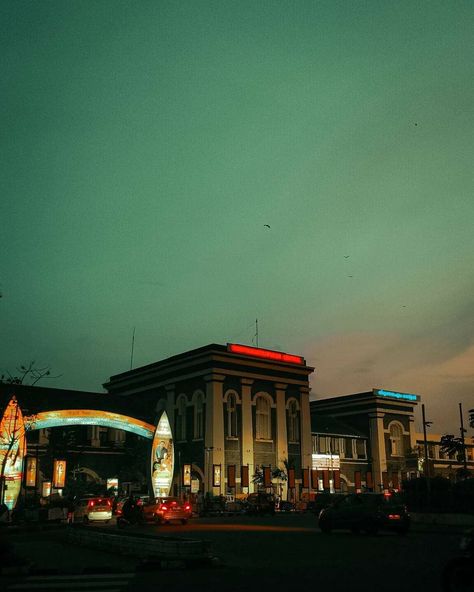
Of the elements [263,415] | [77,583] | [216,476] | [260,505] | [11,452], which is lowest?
Answer: [77,583]

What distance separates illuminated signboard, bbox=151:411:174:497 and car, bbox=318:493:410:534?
23.4 metres

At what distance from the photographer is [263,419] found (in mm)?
69438

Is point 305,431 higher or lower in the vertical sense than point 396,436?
lower

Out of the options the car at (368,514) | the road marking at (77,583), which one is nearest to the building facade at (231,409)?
the car at (368,514)

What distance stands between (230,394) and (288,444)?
8702 mm

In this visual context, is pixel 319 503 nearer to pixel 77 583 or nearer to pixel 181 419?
pixel 181 419

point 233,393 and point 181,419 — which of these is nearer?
point 233,393

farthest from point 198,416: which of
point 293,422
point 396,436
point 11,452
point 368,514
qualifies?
point 368,514

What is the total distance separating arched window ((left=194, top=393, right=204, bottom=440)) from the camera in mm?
65938

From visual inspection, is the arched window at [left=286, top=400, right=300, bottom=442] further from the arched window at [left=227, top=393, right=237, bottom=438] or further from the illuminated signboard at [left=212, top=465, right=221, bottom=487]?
the illuminated signboard at [left=212, top=465, right=221, bottom=487]

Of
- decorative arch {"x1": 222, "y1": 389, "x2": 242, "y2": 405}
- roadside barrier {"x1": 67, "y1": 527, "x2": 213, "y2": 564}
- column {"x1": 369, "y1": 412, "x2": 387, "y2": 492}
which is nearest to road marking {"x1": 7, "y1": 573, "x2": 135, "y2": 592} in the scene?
roadside barrier {"x1": 67, "y1": 527, "x2": 213, "y2": 564}

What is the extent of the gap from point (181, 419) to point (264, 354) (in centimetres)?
1053

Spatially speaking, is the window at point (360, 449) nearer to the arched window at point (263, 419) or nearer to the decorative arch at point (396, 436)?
the decorative arch at point (396, 436)

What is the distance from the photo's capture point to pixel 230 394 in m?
67.0
